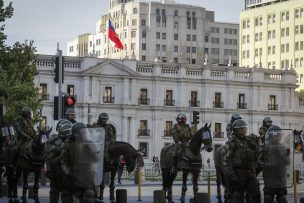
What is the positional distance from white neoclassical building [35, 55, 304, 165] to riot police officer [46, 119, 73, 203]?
70047 mm

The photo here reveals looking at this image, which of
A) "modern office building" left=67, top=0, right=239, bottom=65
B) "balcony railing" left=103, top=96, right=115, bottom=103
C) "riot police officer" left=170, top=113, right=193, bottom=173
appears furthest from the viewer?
"modern office building" left=67, top=0, right=239, bottom=65

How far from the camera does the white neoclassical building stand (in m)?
93.2

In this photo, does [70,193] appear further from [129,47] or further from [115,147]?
[129,47]

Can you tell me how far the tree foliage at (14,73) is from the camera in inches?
1917

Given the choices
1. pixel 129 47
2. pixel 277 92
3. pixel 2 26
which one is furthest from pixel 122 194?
pixel 129 47

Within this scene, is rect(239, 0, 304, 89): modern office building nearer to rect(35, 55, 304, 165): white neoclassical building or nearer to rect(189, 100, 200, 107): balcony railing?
rect(35, 55, 304, 165): white neoclassical building

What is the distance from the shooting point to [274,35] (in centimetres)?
14638

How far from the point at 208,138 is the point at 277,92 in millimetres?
Result: 79721

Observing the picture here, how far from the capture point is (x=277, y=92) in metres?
102

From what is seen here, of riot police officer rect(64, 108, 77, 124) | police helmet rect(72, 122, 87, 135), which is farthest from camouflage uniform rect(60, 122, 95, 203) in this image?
riot police officer rect(64, 108, 77, 124)

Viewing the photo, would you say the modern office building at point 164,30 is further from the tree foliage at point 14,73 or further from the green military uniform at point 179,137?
the green military uniform at point 179,137

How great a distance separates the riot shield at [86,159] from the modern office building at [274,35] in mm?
123653

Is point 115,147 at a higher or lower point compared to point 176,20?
lower

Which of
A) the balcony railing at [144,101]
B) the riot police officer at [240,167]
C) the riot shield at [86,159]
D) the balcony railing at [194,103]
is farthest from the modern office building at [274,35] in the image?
the riot shield at [86,159]
